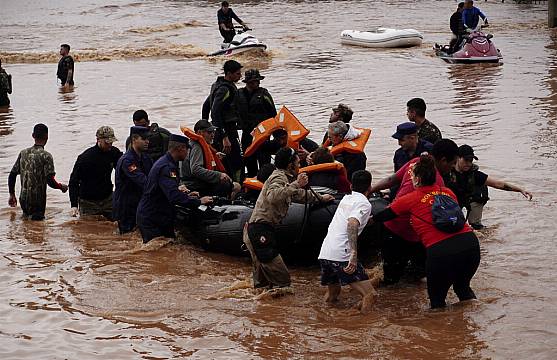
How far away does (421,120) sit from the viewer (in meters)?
9.50

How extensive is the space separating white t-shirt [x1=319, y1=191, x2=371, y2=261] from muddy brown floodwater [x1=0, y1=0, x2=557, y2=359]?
0.55m

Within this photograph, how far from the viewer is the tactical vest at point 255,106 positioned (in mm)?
11234

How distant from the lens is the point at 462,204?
9.19m

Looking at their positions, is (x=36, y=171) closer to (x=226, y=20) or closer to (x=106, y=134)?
(x=106, y=134)

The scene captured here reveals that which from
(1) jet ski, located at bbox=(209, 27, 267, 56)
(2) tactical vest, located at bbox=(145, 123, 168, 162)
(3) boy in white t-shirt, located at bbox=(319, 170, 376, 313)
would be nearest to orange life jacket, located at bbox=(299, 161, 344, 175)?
(3) boy in white t-shirt, located at bbox=(319, 170, 376, 313)

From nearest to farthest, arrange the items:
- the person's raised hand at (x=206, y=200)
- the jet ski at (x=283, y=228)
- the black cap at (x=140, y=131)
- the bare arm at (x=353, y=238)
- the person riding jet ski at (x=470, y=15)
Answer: the bare arm at (x=353, y=238) → the jet ski at (x=283, y=228) → the person's raised hand at (x=206, y=200) → the black cap at (x=140, y=131) → the person riding jet ski at (x=470, y=15)

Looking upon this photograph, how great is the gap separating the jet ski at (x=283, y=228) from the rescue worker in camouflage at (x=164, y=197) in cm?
22

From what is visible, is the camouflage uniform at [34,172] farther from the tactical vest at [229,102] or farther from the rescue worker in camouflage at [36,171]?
the tactical vest at [229,102]

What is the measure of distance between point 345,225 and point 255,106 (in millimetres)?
3936

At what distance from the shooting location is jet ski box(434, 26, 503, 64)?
23734 millimetres

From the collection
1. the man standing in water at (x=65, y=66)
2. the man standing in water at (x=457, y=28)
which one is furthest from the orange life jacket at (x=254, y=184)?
the man standing in water at (x=457, y=28)

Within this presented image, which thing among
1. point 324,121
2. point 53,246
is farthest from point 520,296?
point 324,121

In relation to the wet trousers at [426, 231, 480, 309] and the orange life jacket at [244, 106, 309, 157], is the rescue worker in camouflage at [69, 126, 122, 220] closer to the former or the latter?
the orange life jacket at [244, 106, 309, 157]

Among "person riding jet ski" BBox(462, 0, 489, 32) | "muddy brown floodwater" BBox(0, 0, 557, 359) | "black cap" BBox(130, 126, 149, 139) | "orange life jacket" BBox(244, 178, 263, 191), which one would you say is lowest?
"muddy brown floodwater" BBox(0, 0, 557, 359)
